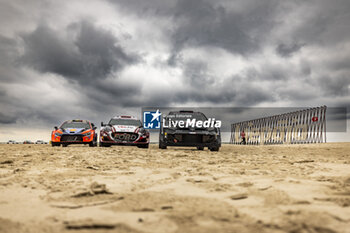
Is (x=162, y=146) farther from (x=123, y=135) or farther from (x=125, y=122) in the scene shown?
(x=125, y=122)

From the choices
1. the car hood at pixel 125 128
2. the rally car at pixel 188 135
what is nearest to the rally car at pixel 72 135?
the car hood at pixel 125 128

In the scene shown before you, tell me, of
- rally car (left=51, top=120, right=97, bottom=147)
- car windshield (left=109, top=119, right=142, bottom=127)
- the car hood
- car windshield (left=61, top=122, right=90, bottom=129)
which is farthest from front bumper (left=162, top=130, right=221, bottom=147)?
car windshield (left=61, top=122, right=90, bottom=129)

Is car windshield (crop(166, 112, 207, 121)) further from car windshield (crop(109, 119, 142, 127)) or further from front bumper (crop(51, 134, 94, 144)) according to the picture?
front bumper (crop(51, 134, 94, 144))

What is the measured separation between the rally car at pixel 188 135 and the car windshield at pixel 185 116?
186 millimetres

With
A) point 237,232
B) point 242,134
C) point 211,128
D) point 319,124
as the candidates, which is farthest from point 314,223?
point 242,134

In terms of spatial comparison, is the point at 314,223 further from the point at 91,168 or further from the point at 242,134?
the point at 242,134

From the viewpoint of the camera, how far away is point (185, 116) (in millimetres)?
11562

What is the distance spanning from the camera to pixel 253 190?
296 centimetres

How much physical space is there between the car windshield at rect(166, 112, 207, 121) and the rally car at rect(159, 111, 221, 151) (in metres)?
0.19

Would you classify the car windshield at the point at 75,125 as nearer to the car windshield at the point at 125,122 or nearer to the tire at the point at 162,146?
the car windshield at the point at 125,122

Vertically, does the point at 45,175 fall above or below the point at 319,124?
below

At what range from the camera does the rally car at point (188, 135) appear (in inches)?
408

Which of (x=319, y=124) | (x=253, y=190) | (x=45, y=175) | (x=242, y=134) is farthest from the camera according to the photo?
(x=242, y=134)

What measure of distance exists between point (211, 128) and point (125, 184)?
7.66 m
